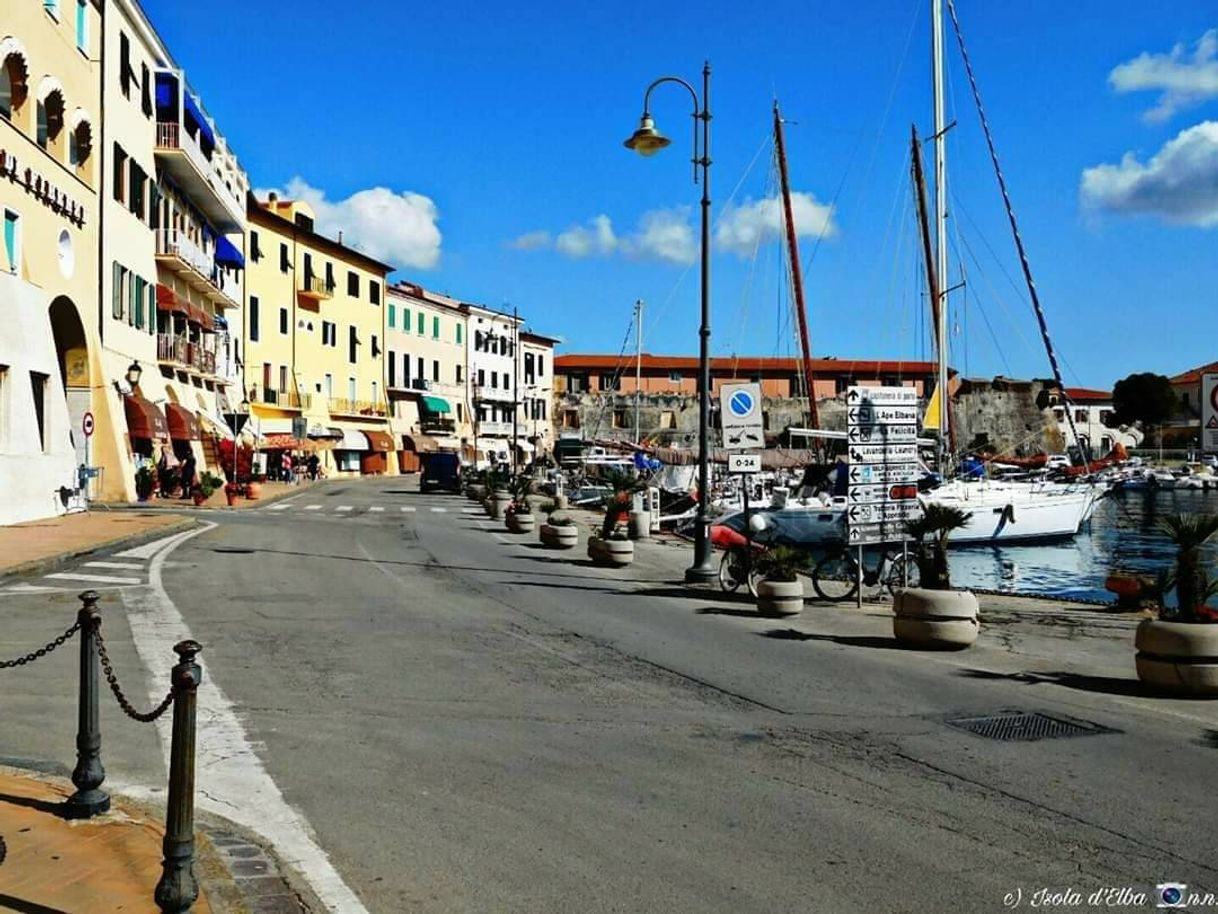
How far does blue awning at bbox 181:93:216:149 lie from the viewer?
4616 cm

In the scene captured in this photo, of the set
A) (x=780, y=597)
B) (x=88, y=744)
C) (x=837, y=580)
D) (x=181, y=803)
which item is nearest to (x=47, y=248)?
(x=837, y=580)

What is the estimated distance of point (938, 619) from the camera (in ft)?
38.7

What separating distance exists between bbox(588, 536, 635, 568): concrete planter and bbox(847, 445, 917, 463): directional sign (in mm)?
6729

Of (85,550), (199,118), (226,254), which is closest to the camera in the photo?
(85,550)

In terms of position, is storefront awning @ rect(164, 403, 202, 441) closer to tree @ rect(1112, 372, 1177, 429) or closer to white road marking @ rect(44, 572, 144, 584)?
white road marking @ rect(44, 572, 144, 584)

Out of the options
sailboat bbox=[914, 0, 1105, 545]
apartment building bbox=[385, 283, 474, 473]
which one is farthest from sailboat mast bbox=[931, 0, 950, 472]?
apartment building bbox=[385, 283, 474, 473]

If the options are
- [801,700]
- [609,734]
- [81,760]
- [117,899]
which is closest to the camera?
[117,899]

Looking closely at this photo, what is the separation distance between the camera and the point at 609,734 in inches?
313

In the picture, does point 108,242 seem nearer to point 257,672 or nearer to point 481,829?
point 257,672

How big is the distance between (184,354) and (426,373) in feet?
138

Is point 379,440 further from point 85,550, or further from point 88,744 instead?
point 88,744

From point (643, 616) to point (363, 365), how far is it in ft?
221

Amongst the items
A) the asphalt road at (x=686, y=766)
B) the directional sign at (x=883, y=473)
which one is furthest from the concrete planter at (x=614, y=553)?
the asphalt road at (x=686, y=766)

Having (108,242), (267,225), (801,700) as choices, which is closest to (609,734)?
(801,700)
